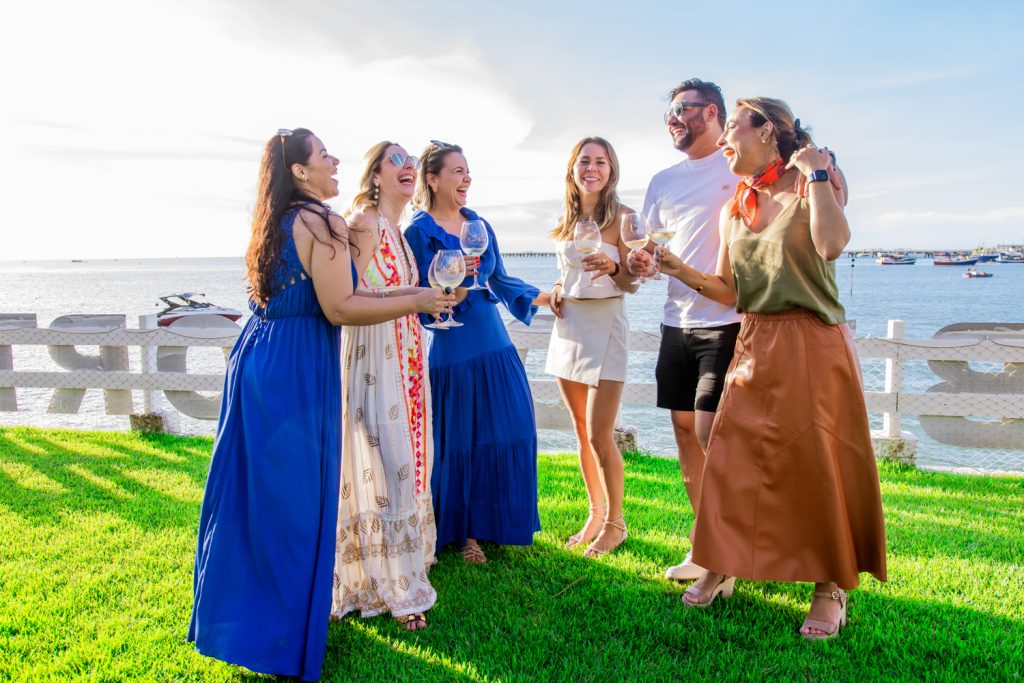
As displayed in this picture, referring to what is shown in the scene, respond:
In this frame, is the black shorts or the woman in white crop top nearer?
the black shorts

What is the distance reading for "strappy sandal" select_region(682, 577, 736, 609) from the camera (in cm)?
380

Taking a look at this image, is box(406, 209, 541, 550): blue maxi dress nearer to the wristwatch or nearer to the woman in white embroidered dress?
the woman in white embroidered dress

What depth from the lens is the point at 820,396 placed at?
3285 millimetres

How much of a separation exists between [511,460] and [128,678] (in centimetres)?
231

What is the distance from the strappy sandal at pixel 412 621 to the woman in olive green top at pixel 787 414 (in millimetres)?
1425

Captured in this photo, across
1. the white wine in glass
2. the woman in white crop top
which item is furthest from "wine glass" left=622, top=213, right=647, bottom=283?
the woman in white crop top

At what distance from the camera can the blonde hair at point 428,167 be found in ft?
14.4

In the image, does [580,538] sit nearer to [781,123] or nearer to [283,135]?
[781,123]

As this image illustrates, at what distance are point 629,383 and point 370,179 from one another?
4.19 metres

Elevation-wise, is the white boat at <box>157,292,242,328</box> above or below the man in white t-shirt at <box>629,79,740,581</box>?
below

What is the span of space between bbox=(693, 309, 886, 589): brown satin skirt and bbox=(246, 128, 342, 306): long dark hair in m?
2.08

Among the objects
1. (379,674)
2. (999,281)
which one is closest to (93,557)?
(379,674)

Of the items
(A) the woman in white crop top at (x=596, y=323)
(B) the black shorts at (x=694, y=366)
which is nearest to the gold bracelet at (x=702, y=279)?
(B) the black shorts at (x=694, y=366)

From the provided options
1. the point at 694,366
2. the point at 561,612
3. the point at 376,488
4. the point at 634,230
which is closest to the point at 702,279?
the point at 634,230
